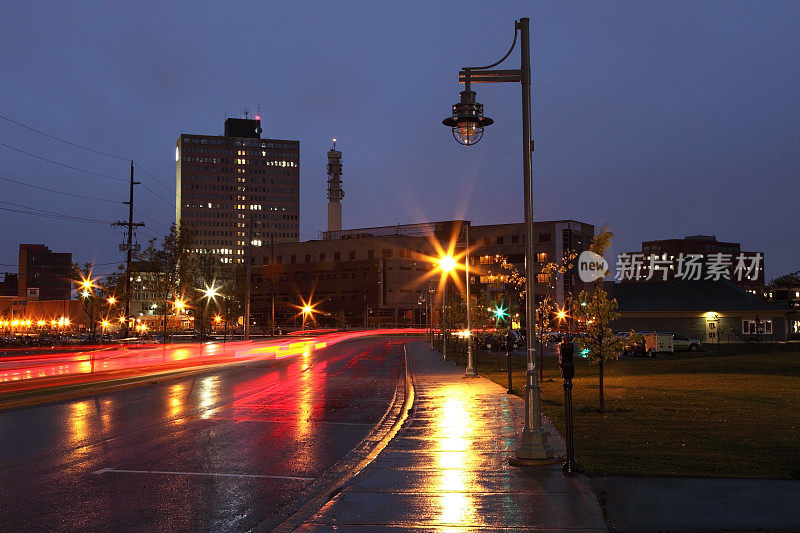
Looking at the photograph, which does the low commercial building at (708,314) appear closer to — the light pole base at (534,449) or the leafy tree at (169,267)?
the leafy tree at (169,267)

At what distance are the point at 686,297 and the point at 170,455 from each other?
58.6 meters

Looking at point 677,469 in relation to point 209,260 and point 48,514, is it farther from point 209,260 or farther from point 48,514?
point 209,260

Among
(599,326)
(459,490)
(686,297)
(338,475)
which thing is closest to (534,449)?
(459,490)

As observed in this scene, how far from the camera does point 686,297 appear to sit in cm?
6138

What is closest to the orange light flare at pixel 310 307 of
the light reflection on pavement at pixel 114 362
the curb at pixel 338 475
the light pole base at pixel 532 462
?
the light reflection on pavement at pixel 114 362

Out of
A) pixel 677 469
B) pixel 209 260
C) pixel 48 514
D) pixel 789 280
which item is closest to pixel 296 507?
pixel 48 514

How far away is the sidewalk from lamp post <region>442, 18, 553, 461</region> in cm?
48

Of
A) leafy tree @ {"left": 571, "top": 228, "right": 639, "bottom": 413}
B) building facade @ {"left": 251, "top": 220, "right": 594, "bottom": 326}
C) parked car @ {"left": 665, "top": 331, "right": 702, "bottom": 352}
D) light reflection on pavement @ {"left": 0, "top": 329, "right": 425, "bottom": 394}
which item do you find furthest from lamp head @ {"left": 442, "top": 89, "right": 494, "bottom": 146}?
building facade @ {"left": 251, "top": 220, "right": 594, "bottom": 326}

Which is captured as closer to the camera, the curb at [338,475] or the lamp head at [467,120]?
the curb at [338,475]

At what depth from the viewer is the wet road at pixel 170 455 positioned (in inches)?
300

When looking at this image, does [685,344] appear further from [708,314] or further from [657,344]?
[708,314]

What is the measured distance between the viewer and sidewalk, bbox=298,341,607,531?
6930 mm

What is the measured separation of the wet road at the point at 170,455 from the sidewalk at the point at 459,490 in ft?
3.17

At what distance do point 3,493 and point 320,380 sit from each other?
18.6 metres
